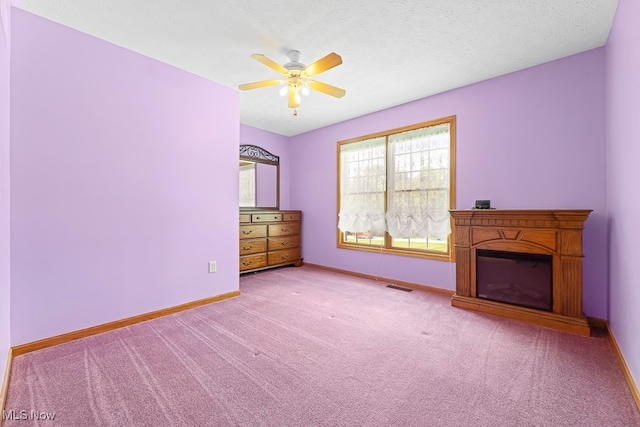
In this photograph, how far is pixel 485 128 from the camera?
3197 mm

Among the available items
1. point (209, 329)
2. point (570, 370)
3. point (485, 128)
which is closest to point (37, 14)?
point (209, 329)

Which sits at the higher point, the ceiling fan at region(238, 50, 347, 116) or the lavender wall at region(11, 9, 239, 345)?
the ceiling fan at region(238, 50, 347, 116)

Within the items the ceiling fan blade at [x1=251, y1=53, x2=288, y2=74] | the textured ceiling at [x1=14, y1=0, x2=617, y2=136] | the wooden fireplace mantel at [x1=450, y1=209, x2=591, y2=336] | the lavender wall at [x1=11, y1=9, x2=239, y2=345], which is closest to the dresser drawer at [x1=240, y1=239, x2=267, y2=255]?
the lavender wall at [x1=11, y1=9, x2=239, y2=345]

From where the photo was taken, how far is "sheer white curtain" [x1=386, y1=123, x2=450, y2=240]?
140 inches

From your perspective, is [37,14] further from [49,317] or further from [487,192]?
[487,192]

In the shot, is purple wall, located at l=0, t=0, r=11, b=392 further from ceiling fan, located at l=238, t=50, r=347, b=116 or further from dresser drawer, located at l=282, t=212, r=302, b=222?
dresser drawer, located at l=282, t=212, r=302, b=222

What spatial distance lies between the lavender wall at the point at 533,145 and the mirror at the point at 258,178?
2270 mm

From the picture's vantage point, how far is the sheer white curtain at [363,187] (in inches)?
168

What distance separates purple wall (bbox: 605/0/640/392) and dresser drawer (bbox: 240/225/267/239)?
413cm

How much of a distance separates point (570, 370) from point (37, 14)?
15.3ft

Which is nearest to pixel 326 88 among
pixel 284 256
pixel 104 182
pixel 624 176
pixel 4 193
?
pixel 104 182

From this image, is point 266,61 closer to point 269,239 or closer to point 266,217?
point 266,217

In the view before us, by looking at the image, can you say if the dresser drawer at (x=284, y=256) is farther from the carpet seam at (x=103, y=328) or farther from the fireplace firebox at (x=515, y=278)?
the fireplace firebox at (x=515, y=278)

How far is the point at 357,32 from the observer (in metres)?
2.33
